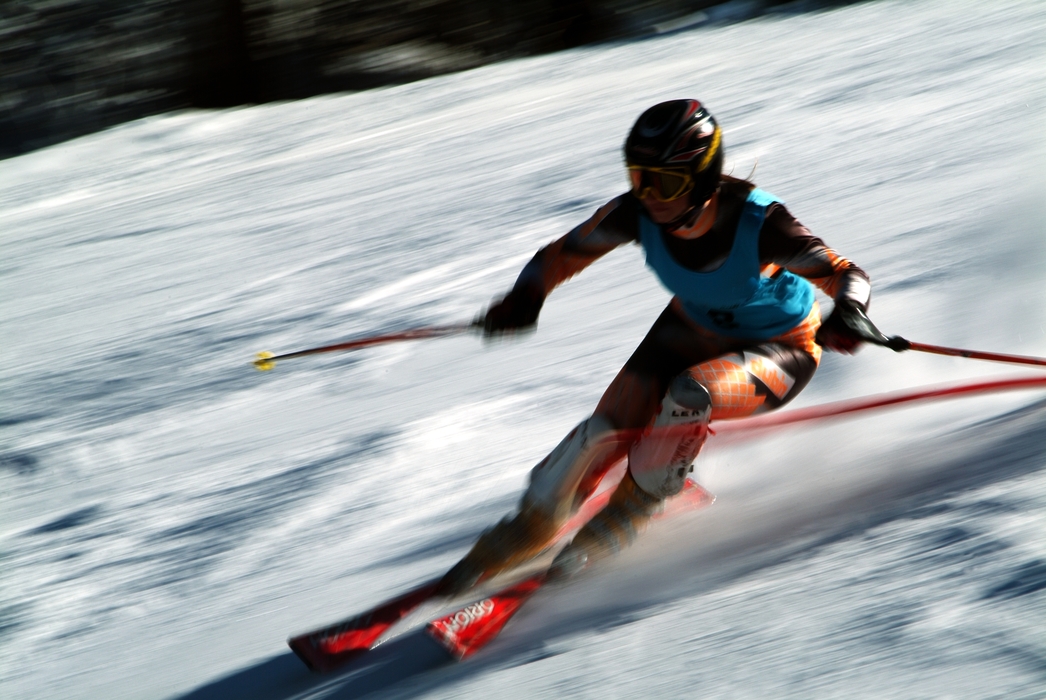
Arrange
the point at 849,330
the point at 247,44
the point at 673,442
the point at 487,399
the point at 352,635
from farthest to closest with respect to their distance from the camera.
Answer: the point at 247,44, the point at 487,399, the point at 352,635, the point at 673,442, the point at 849,330

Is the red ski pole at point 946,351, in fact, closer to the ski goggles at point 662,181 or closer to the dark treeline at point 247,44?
the ski goggles at point 662,181

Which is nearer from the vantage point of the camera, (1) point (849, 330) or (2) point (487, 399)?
(1) point (849, 330)

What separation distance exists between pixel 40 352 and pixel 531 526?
11.8 ft

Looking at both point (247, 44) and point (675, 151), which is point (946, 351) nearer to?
point (675, 151)

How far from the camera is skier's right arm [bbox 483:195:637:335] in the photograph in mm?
2701

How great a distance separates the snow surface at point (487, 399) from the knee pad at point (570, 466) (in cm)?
25

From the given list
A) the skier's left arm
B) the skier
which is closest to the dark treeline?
the skier

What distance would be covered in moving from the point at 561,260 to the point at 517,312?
0.21 metres

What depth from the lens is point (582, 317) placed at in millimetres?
4469

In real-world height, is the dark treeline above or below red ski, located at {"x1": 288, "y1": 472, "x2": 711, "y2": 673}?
above

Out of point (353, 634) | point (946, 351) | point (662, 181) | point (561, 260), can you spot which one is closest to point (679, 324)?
point (561, 260)

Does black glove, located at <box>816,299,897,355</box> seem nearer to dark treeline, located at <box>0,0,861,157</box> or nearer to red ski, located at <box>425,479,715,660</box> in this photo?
red ski, located at <box>425,479,715,660</box>

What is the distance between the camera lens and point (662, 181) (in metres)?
2.40

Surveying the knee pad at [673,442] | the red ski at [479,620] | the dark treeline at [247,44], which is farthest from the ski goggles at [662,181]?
the dark treeline at [247,44]
